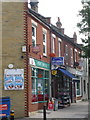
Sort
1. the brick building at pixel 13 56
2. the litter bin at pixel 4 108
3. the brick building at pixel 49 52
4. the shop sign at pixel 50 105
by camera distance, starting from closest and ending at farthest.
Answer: the litter bin at pixel 4 108 < the brick building at pixel 13 56 < the brick building at pixel 49 52 < the shop sign at pixel 50 105

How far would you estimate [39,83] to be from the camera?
18.8 metres

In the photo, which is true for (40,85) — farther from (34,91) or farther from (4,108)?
(4,108)

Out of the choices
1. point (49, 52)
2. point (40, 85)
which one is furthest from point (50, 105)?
point (49, 52)

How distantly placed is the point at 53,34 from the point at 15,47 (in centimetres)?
703

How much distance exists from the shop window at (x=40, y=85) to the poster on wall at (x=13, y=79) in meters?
1.90

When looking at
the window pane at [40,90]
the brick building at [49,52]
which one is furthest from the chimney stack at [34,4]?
the window pane at [40,90]

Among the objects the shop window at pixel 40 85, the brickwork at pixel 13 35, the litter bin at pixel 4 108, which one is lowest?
the litter bin at pixel 4 108

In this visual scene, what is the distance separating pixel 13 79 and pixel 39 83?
139 inches

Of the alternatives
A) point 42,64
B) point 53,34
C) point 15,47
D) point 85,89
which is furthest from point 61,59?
point 85,89

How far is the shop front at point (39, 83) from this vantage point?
1734 centimetres

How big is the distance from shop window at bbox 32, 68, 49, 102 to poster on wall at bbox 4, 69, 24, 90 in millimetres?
1904

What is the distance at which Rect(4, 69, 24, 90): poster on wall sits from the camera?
15477mm

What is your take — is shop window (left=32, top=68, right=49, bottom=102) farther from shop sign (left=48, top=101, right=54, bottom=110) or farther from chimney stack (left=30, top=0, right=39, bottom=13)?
chimney stack (left=30, top=0, right=39, bottom=13)

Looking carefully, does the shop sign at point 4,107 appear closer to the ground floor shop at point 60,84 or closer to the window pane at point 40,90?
the window pane at point 40,90
